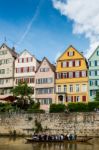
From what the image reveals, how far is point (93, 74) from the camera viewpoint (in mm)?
71625

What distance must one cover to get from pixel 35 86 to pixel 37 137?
25978 millimetres

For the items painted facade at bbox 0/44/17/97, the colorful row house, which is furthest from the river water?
painted facade at bbox 0/44/17/97

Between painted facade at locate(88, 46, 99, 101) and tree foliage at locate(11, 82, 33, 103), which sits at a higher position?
painted facade at locate(88, 46, 99, 101)

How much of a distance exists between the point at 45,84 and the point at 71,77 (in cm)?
564

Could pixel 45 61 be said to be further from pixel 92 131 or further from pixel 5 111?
pixel 92 131

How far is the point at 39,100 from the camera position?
75000 mm

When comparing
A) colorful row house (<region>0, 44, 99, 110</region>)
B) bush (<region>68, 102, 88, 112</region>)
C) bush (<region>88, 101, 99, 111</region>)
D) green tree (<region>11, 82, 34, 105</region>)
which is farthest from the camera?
colorful row house (<region>0, 44, 99, 110</region>)

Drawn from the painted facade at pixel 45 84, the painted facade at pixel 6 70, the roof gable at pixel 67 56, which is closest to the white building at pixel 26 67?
the painted facade at pixel 6 70

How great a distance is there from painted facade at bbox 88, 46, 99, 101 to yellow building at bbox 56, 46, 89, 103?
0.90m

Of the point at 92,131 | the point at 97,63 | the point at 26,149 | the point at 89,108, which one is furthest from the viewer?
the point at 97,63

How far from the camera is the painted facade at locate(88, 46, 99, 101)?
7106 centimetres

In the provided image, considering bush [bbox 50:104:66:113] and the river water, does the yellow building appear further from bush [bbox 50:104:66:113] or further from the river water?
the river water

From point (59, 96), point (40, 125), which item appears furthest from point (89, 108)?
point (59, 96)

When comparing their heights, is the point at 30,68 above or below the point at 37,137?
above
